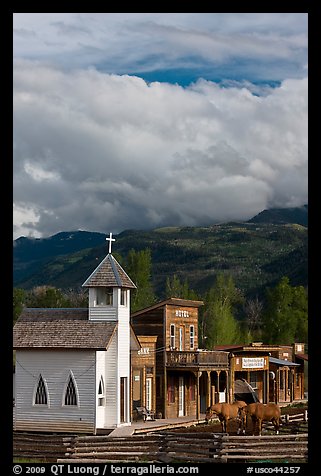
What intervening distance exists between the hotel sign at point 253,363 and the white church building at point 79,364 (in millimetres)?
10816

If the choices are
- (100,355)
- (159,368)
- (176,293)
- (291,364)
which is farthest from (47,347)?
(176,293)

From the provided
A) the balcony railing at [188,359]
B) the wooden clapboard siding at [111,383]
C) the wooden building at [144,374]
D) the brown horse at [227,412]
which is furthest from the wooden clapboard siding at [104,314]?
the balcony railing at [188,359]

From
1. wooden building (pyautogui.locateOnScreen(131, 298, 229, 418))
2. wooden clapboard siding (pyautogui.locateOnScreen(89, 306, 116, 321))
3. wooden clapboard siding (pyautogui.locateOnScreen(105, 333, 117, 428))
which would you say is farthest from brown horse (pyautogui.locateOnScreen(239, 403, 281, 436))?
wooden building (pyautogui.locateOnScreen(131, 298, 229, 418))

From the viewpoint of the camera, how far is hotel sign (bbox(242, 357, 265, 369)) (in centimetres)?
4356

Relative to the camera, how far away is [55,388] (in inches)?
1292

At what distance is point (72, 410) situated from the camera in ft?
107

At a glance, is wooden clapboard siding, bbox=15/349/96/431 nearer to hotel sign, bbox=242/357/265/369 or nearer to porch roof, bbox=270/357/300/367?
hotel sign, bbox=242/357/265/369

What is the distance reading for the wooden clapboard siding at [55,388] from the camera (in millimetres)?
32344

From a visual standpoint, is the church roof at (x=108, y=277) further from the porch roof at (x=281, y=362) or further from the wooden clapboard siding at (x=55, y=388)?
the porch roof at (x=281, y=362)

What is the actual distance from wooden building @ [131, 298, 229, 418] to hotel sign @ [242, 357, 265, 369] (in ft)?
7.19

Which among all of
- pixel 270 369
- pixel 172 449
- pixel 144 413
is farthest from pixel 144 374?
pixel 270 369

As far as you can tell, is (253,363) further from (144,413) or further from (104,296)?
(104,296)
